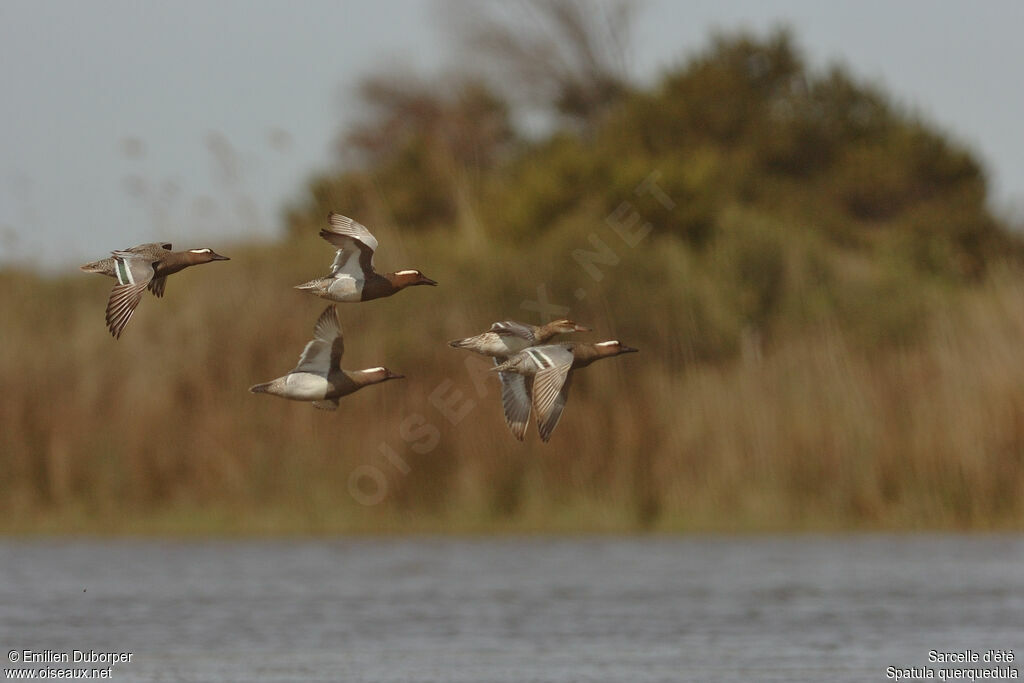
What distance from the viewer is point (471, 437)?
2088 centimetres

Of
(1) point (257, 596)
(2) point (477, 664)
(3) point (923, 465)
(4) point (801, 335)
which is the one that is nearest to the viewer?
(2) point (477, 664)

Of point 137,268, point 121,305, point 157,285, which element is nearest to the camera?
point 121,305

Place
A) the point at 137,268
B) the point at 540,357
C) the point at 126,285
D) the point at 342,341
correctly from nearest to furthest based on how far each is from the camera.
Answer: the point at 126,285 → the point at 137,268 → the point at 342,341 → the point at 540,357

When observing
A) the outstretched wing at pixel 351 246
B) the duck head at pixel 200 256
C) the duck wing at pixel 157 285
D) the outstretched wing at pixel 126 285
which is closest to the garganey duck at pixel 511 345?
the outstretched wing at pixel 351 246

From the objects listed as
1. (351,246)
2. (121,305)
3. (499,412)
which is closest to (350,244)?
(351,246)

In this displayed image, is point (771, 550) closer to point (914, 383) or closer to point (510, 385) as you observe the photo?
point (914, 383)

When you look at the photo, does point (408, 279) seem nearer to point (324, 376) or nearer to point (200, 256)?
point (324, 376)

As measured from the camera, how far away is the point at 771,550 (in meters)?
21.2

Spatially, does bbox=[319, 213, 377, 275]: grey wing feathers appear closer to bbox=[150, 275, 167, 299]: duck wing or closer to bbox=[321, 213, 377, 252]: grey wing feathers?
bbox=[321, 213, 377, 252]: grey wing feathers

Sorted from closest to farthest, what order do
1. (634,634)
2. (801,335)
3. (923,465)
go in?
(634,634)
(923,465)
(801,335)

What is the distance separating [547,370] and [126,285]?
1609mm

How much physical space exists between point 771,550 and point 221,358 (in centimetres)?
597

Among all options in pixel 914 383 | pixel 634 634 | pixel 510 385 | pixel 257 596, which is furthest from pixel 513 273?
pixel 510 385

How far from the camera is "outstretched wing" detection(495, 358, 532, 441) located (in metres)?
8.01
